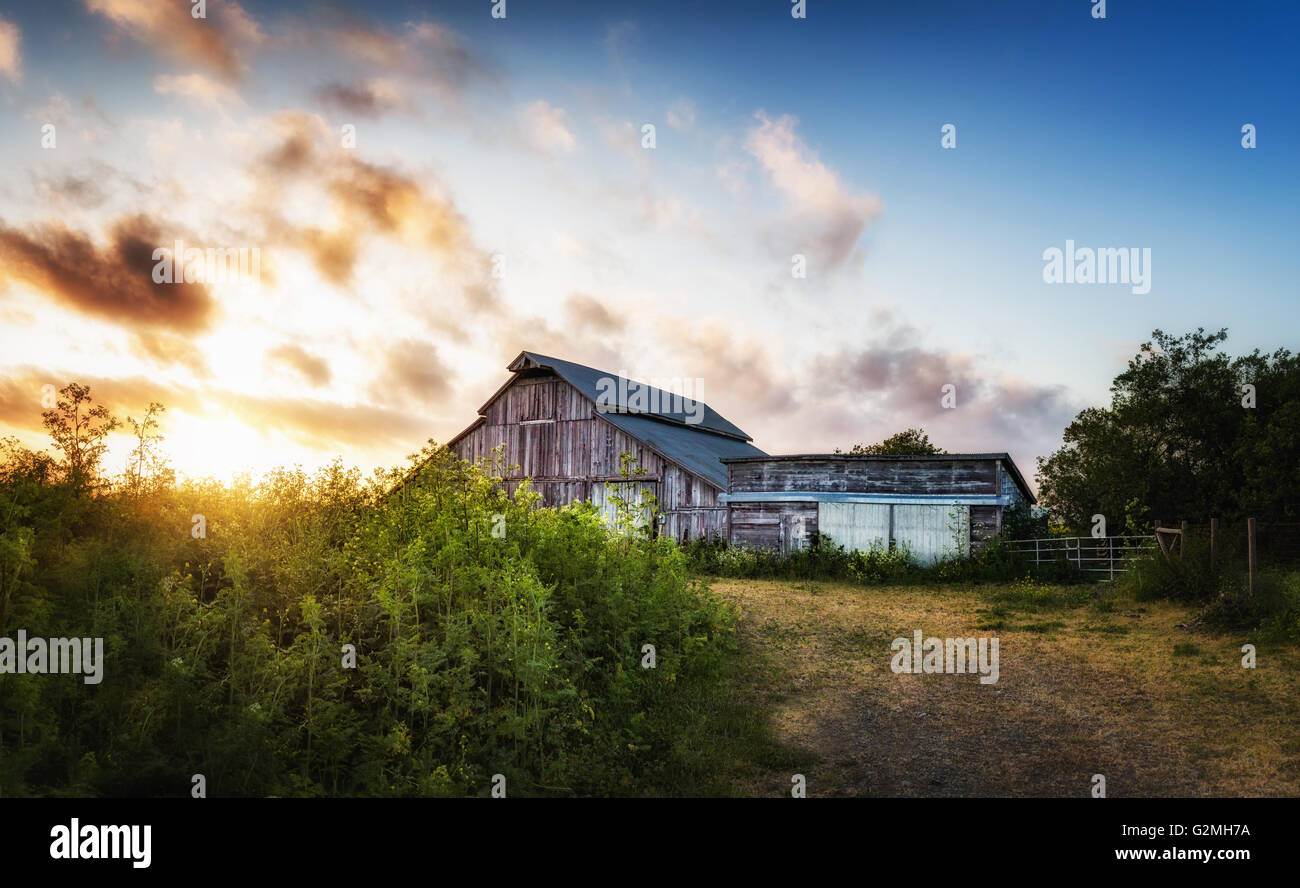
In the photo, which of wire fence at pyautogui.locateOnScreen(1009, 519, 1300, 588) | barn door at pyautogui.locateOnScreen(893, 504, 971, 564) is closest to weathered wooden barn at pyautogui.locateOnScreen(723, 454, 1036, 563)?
barn door at pyautogui.locateOnScreen(893, 504, 971, 564)

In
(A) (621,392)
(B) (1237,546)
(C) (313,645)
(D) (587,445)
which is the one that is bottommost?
(C) (313,645)

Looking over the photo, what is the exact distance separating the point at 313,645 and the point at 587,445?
79.2 ft

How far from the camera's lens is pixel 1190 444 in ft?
112

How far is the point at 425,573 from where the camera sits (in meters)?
7.36

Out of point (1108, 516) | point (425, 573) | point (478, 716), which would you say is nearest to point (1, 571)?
point (425, 573)

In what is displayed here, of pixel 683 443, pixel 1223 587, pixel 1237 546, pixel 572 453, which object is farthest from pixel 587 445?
pixel 1223 587

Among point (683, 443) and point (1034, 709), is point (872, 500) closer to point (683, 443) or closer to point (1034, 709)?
point (683, 443)

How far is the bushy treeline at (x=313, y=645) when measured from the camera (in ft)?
17.2
